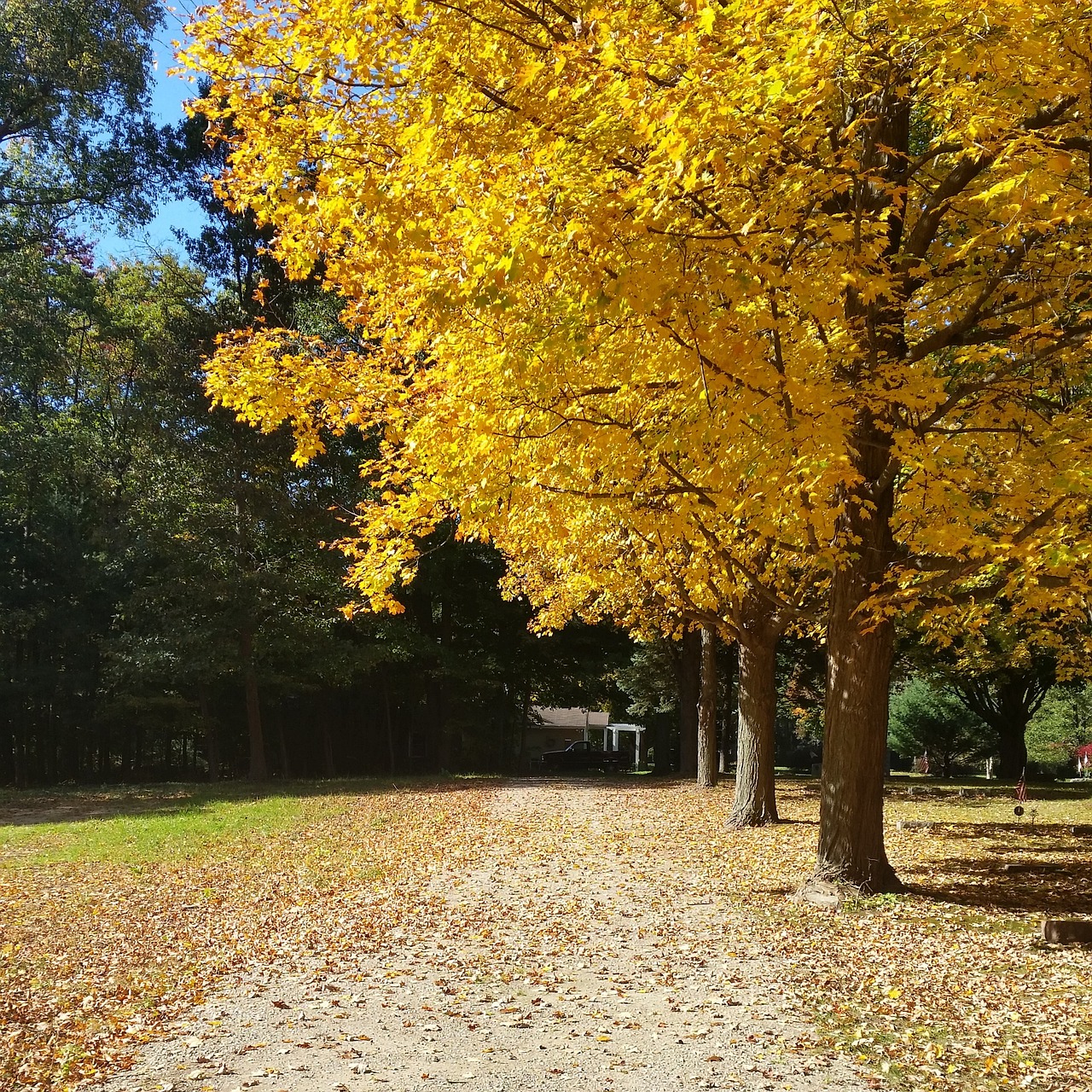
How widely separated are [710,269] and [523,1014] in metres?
4.38

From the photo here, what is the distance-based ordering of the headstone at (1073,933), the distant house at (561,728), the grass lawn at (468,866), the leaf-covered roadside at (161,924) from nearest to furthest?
the grass lawn at (468,866) → the leaf-covered roadside at (161,924) → the headstone at (1073,933) → the distant house at (561,728)

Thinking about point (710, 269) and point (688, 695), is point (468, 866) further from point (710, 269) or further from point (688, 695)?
point (688, 695)

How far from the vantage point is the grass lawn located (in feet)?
17.0

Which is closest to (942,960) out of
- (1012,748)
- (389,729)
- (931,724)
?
(1012,748)

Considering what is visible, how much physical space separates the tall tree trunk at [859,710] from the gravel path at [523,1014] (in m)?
1.22

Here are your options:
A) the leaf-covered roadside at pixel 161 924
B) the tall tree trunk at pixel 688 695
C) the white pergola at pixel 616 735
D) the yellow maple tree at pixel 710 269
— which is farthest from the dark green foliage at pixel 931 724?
the yellow maple tree at pixel 710 269

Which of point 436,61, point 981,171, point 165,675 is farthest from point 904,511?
point 165,675

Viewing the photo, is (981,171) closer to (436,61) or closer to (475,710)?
(436,61)

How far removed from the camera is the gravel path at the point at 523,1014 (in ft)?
15.4

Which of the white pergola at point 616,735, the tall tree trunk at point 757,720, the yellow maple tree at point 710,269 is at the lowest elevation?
the white pergola at point 616,735

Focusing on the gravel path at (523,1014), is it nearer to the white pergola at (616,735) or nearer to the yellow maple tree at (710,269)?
the yellow maple tree at (710,269)

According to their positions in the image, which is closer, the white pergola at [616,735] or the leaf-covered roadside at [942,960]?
the leaf-covered roadside at [942,960]

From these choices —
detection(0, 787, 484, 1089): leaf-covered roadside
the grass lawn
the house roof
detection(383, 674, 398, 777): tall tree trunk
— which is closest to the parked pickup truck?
detection(383, 674, 398, 777): tall tree trunk

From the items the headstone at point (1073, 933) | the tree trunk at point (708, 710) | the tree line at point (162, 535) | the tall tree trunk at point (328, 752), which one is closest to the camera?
the headstone at point (1073, 933)
